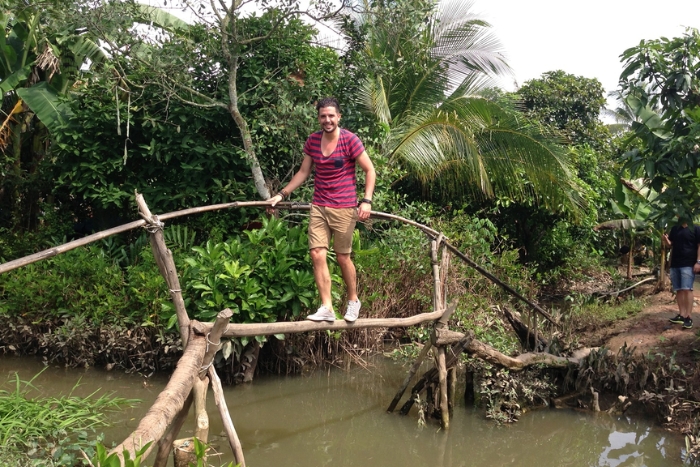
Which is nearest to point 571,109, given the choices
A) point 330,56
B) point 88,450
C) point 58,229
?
point 330,56

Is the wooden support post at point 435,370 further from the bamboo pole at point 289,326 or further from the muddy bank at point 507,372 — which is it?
the bamboo pole at point 289,326

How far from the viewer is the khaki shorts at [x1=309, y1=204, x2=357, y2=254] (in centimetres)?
475

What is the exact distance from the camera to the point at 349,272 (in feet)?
16.1

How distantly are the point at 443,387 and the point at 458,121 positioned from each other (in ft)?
15.9

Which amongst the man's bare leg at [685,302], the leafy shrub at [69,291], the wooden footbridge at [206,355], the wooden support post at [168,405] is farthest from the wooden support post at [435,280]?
the leafy shrub at [69,291]

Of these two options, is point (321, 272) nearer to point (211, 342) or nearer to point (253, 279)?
point (211, 342)

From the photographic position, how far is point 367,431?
566 centimetres

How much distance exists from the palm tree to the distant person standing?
2.50 meters

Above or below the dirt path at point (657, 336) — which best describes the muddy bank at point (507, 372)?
below

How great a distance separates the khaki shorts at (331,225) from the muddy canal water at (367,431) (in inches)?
65.9

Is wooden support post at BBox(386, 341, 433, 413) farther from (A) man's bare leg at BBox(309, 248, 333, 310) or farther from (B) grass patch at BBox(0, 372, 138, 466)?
(B) grass patch at BBox(0, 372, 138, 466)

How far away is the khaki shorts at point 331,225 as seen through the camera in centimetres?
475

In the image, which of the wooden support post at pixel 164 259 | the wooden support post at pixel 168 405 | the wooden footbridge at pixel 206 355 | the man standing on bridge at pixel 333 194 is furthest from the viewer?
the man standing on bridge at pixel 333 194

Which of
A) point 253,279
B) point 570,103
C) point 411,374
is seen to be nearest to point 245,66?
point 253,279
